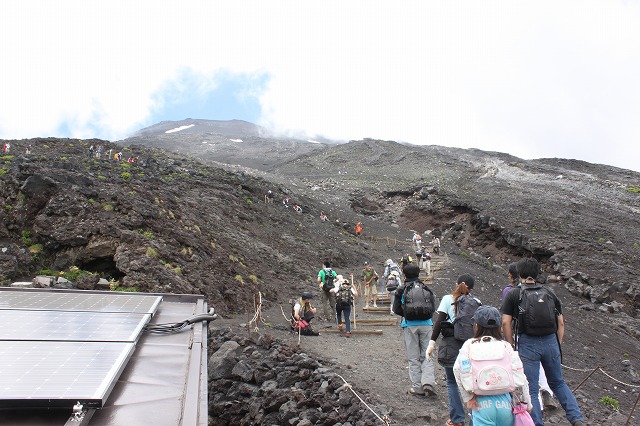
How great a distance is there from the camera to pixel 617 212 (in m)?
37.0

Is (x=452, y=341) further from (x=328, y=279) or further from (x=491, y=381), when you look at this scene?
(x=328, y=279)

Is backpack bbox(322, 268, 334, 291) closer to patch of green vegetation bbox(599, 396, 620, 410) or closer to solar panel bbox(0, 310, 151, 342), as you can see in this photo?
patch of green vegetation bbox(599, 396, 620, 410)

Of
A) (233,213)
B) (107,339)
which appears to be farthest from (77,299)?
(233,213)

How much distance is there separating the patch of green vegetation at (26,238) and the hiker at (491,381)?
11.7 metres

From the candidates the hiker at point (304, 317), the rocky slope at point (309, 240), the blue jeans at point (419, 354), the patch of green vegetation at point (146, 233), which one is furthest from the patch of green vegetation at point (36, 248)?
the blue jeans at point (419, 354)

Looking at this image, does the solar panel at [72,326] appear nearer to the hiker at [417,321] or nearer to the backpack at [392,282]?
the hiker at [417,321]

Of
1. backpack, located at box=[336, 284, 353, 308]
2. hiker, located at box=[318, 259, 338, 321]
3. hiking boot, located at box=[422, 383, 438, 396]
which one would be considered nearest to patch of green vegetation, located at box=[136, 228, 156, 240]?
hiker, located at box=[318, 259, 338, 321]

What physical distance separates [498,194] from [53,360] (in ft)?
145

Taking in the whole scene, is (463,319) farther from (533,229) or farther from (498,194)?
(498,194)

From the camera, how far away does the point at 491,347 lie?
12.6 feet

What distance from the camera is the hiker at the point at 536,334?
16.7 ft

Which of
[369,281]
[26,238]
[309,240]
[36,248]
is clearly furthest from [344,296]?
[309,240]

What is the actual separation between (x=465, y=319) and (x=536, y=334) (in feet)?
2.60

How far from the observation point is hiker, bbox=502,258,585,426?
16.7 feet
